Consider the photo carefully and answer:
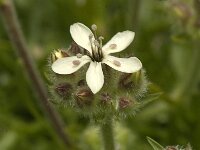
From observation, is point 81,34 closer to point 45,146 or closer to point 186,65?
point 45,146

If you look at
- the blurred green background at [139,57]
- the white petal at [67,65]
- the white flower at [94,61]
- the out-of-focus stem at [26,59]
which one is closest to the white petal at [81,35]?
the white flower at [94,61]

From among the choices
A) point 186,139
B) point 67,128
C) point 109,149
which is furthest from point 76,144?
point 109,149

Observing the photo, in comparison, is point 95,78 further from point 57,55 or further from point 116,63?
point 57,55

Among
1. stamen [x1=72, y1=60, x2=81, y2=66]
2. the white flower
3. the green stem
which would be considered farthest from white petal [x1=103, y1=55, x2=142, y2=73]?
the green stem

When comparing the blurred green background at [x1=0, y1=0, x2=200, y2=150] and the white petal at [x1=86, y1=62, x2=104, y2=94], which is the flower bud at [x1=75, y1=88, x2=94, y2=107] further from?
the blurred green background at [x1=0, y1=0, x2=200, y2=150]

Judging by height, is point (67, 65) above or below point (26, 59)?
above

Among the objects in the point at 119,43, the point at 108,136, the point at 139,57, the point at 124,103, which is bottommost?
the point at 139,57

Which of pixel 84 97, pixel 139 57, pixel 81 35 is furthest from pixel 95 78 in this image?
pixel 139 57
